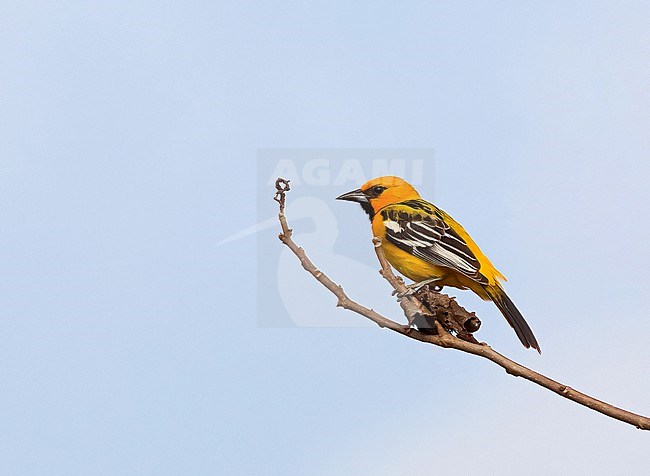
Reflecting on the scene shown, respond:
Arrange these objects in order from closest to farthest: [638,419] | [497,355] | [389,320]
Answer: [638,419] → [497,355] → [389,320]

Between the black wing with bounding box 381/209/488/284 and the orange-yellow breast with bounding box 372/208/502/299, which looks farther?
the orange-yellow breast with bounding box 372/208/502/299

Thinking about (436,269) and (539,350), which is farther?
(436,269)

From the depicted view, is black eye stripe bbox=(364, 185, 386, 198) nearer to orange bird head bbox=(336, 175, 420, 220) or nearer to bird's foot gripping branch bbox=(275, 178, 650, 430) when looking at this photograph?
orange bird head bbox=(336, 175, 420, 220)

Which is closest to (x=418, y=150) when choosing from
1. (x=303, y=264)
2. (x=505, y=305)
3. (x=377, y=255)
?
(x=377, y=255)

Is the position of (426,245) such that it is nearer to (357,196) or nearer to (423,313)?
(357,196)

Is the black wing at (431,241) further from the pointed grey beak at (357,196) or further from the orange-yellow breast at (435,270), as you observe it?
the pointed grey beak at (357,196)

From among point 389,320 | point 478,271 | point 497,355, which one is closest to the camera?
point 497,355

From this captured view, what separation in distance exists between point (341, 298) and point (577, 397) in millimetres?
1497

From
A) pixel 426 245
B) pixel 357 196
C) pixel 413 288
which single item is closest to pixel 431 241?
pixel 426 245

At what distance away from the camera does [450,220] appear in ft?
20.3

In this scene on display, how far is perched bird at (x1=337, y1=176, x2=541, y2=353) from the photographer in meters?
5.48

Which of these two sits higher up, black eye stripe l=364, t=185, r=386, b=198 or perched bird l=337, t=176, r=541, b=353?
black eye stripe l=364, t=185, r=386, b=198

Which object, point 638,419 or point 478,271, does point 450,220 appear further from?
point 638,419

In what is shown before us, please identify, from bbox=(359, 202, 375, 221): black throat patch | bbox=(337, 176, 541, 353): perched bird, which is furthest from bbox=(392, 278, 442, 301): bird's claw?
bbox=(359, 202, 375, 221): black throat patch
